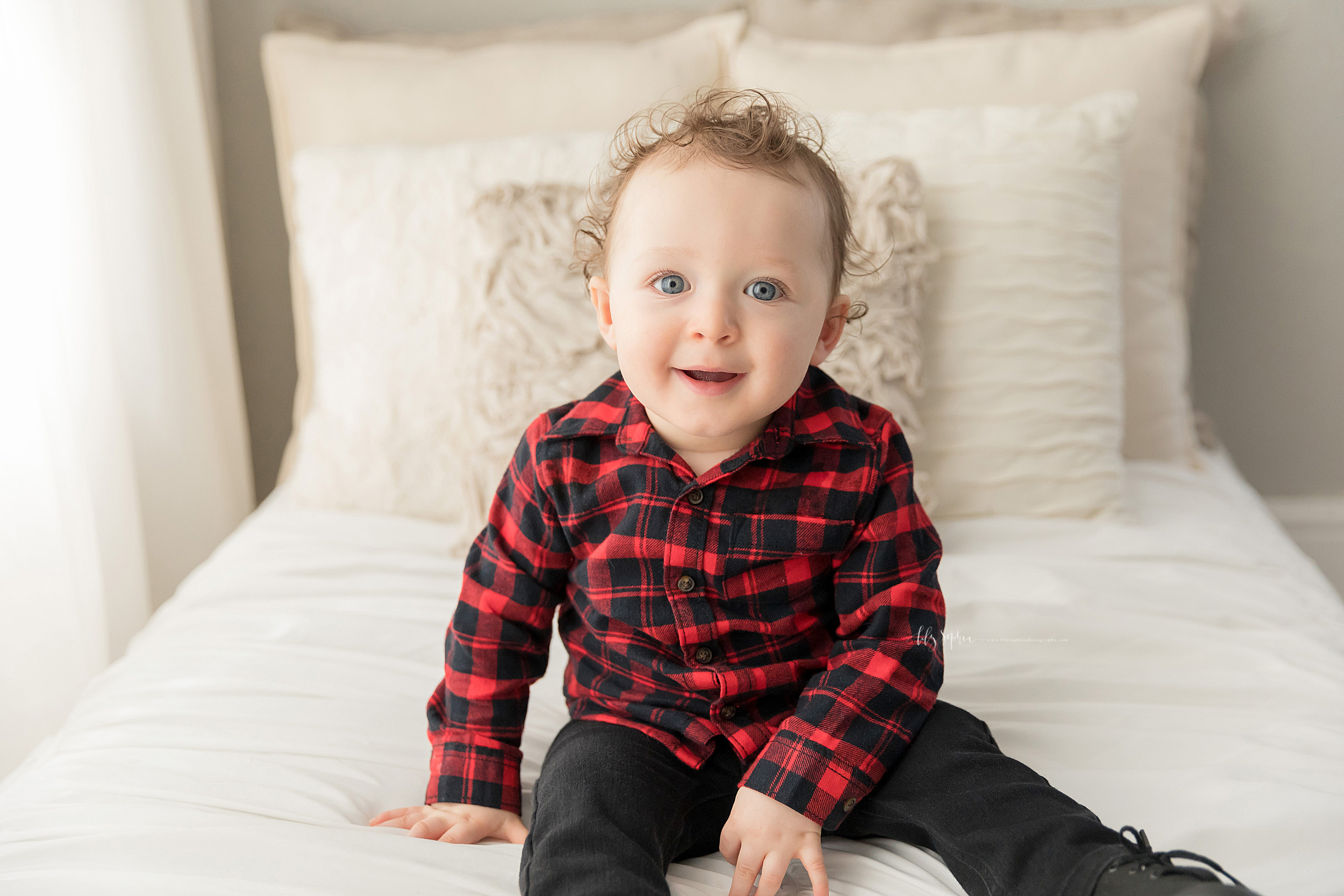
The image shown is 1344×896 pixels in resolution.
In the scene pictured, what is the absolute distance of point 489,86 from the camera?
1.49 m

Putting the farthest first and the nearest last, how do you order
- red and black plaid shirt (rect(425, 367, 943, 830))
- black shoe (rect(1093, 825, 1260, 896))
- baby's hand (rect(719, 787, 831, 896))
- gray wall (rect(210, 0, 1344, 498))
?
1. gray wall (rect(210, 0, 1344, 498))
2. red and black plaid shirt (rect(425, 367, 943, 830))
3. baby's hand (rect(719, 787, 831, 896))
4. black shoe (rect(1093, 825, 1260, 896))

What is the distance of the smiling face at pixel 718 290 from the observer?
0.73 meters

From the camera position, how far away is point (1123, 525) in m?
1.26

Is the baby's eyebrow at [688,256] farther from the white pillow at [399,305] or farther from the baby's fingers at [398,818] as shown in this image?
the white pillow at [399,305]

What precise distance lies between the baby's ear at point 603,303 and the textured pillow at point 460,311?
0.36 meters

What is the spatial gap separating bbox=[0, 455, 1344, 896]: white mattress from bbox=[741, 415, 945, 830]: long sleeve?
0.07m

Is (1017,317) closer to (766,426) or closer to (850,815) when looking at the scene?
(766,426)

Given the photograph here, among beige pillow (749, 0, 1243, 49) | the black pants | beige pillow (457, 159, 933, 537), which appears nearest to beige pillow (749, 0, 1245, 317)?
beige pillow (749, 0, 1243, 49)

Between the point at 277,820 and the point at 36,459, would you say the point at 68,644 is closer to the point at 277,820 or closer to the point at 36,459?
the point at 36,459

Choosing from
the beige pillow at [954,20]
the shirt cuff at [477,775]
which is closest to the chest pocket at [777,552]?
the shirt cuff at [477,775]

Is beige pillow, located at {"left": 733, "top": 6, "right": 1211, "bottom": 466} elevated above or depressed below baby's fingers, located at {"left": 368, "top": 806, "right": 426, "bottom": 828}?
above

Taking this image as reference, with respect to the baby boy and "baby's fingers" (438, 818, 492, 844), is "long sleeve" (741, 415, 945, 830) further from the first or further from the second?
"baby's fingers" (438, 818, 492, 844)

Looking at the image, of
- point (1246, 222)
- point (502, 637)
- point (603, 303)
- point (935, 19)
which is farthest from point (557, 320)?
point (1246, 222)

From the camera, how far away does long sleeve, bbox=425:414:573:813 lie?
0.82 m
